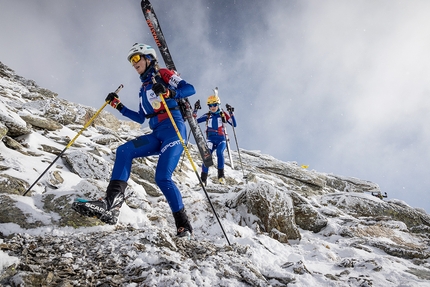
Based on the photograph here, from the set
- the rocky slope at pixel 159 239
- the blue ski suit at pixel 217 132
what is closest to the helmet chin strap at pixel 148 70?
the rocky slope at pixel 159 239

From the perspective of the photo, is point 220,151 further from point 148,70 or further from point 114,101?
point 148,70

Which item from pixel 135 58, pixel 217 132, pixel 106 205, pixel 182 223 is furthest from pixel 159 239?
pixel 217 132

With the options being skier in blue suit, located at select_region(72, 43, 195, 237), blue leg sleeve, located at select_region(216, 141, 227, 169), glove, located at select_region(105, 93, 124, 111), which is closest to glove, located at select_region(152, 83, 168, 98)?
skier in blue suit, located at select_region(72, 43, 195, 237)

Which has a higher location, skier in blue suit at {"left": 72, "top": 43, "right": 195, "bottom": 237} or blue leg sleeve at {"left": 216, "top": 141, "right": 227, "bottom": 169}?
blue leg sleeve at {"left": 216, "top": 141, "right": 227, "bottom": 169}

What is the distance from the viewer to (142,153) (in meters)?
4.51

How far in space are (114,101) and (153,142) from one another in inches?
66.0

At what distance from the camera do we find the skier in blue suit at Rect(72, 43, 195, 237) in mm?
3883

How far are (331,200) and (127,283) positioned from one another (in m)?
13.0

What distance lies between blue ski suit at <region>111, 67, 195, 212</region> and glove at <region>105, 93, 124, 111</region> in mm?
552

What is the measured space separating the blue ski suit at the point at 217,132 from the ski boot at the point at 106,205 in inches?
284

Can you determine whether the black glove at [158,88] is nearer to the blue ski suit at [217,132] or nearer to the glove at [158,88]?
the glove at [158,88]

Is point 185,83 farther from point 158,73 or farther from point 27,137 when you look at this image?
point 27,137

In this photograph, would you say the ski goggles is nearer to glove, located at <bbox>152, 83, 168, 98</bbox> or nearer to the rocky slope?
glove, located at <bbox>152, 83, 168, 98</bbox>

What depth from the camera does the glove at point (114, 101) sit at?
17.4 feet
